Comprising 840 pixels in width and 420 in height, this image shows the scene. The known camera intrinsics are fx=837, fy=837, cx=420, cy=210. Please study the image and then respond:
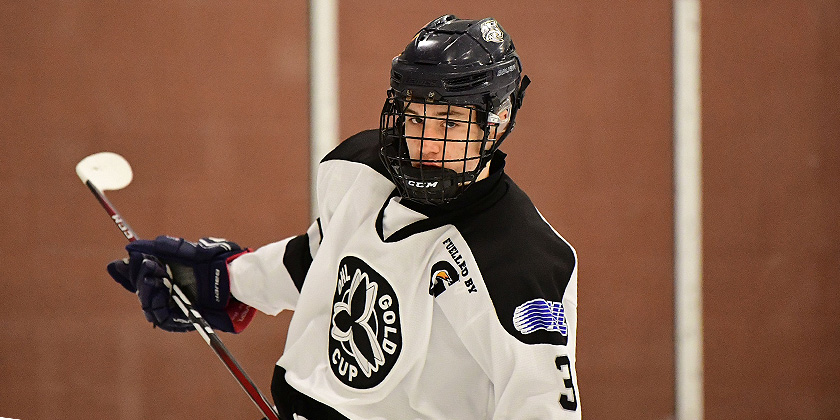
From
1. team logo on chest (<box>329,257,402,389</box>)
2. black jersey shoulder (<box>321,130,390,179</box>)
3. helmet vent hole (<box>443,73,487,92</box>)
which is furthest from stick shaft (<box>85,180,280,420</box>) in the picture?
helmet vent hole (<box>443,73,487,92</box>)

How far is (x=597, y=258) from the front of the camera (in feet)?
8.89

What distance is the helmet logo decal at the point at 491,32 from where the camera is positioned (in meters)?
1.40

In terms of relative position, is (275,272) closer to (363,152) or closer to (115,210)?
(363,152)

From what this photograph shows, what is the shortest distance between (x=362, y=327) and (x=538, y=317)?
34 cm

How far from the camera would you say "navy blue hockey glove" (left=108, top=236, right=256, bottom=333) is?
5.84 ft

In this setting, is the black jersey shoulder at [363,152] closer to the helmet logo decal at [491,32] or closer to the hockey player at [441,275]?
the hockey player at [441,275]

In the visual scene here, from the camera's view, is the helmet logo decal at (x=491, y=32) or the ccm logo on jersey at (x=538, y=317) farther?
the helmet logo decal at (x=491, y=32)

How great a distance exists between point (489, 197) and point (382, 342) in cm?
31

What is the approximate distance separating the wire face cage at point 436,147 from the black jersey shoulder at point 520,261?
8 cm

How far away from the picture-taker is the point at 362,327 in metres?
1.46

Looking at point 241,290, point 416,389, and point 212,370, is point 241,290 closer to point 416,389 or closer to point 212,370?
point 416,389

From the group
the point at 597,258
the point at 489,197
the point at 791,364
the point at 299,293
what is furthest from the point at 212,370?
the point at 791,364

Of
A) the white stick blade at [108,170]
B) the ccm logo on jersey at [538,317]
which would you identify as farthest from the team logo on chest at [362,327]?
the white stick blade at [108,170]

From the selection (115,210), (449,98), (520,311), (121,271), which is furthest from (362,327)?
(115,210)
